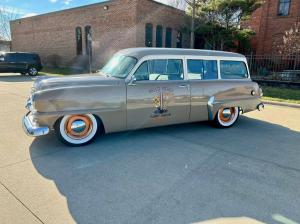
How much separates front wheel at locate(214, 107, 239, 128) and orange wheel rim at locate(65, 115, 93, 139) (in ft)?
9.99

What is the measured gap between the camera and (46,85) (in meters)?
4.17

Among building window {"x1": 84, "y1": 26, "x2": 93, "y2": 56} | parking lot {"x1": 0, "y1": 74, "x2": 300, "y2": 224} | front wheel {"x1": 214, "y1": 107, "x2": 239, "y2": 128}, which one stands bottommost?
parking lot {"x1": 0, "y1": 74, "x2": 300, "y2": 224}

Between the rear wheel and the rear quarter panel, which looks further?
the rear wheel

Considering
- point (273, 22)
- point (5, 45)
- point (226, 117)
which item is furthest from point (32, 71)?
point (5, 45)

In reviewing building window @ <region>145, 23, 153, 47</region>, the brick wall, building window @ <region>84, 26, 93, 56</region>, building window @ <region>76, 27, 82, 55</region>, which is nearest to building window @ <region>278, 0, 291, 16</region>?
the brick wall

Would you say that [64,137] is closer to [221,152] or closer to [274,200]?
[221,152]

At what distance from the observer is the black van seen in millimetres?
16969

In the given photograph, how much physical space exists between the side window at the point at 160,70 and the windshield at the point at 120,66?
190 mm

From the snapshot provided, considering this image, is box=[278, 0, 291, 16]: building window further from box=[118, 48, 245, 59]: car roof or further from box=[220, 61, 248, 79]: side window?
box=[118, 48, 245, 59]: car roof

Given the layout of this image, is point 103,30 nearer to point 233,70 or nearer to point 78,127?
point 233,70

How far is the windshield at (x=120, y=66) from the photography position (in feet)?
15.3

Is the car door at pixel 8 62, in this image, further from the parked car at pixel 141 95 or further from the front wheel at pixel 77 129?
the front wheel at pixel 77 129

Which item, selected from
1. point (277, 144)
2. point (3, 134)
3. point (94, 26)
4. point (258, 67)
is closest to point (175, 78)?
point (277, 144)

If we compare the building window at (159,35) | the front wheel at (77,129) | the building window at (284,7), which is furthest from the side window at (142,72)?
the building window at (284,7)
